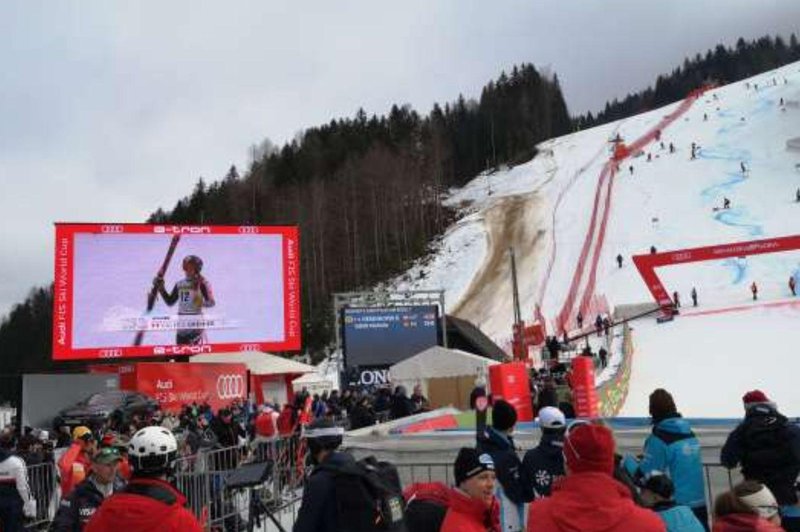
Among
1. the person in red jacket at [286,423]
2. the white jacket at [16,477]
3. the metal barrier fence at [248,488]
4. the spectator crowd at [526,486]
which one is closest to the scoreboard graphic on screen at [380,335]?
the person in red jacket at [286,423]

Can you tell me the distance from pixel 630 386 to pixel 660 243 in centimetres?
3409

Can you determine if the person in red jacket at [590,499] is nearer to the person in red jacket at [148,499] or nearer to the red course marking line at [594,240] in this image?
the person in red jacket at [148,499]

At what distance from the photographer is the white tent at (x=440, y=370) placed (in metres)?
22.1

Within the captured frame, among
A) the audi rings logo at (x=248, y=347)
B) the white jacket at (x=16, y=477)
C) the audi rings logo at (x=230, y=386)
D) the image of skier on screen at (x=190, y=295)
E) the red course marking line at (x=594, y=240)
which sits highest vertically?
the red course marking line at (x=594, y=240)

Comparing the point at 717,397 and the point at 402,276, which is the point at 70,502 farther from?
the point at 402,276

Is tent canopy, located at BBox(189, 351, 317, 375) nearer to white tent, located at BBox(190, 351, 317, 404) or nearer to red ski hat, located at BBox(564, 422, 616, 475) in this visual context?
white tent, located at BBox(190, 351, 317, 404)

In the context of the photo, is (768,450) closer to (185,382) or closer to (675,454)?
(675,454)

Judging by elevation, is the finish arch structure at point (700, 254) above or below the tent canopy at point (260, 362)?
above

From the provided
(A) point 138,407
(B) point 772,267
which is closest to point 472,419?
(A) point 138,407

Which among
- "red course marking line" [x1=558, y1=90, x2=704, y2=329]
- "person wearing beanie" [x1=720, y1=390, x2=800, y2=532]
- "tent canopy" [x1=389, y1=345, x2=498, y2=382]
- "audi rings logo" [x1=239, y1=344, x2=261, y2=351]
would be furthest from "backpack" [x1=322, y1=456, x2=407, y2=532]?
"red course marking line" [x1=558, y1=90, x2=704, y2=329]

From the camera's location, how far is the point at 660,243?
56000 mm

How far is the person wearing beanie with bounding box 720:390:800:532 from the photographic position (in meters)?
5.51

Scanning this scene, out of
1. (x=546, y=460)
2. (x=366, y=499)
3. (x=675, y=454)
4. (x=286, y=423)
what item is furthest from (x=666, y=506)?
(x=286, y=423)

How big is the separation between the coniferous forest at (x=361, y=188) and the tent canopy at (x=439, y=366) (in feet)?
119
